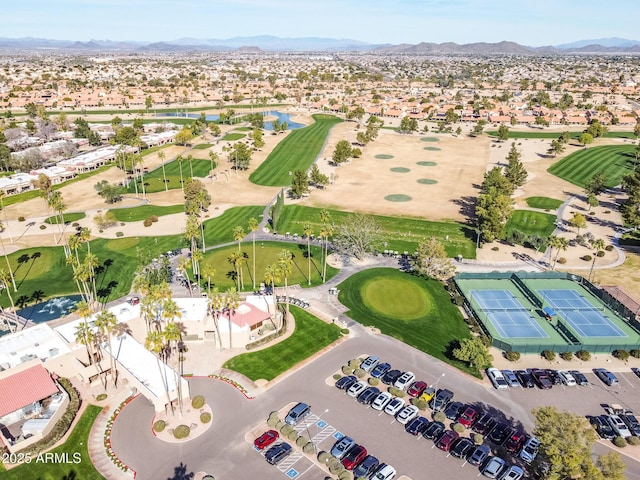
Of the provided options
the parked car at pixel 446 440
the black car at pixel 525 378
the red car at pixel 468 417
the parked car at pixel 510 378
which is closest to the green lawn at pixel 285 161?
the parked car at pixel 510 378

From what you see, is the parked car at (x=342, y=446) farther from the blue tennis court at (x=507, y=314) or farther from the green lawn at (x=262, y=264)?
the green lawn at (x=262, y=264)

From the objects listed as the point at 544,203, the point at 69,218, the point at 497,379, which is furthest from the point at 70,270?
the point at 544,203

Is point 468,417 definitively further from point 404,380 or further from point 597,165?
point 597,165

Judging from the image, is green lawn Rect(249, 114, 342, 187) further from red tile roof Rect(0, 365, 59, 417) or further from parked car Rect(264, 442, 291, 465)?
parked car Rect(264, 442, 291, 465)

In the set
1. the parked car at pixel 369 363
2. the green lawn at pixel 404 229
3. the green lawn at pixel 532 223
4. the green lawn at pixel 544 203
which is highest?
the green lawn at pixel 544 203

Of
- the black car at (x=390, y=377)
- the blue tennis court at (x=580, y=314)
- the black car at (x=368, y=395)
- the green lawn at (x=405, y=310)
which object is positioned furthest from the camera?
the blue tennis court at (x=580, y=314)

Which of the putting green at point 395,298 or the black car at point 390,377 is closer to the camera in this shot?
the black car at point 390,377

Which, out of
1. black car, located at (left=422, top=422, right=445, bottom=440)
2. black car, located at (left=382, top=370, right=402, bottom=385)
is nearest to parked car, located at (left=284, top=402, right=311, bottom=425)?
black car, located at (left=382, top=370, right=402, bottom=385)
